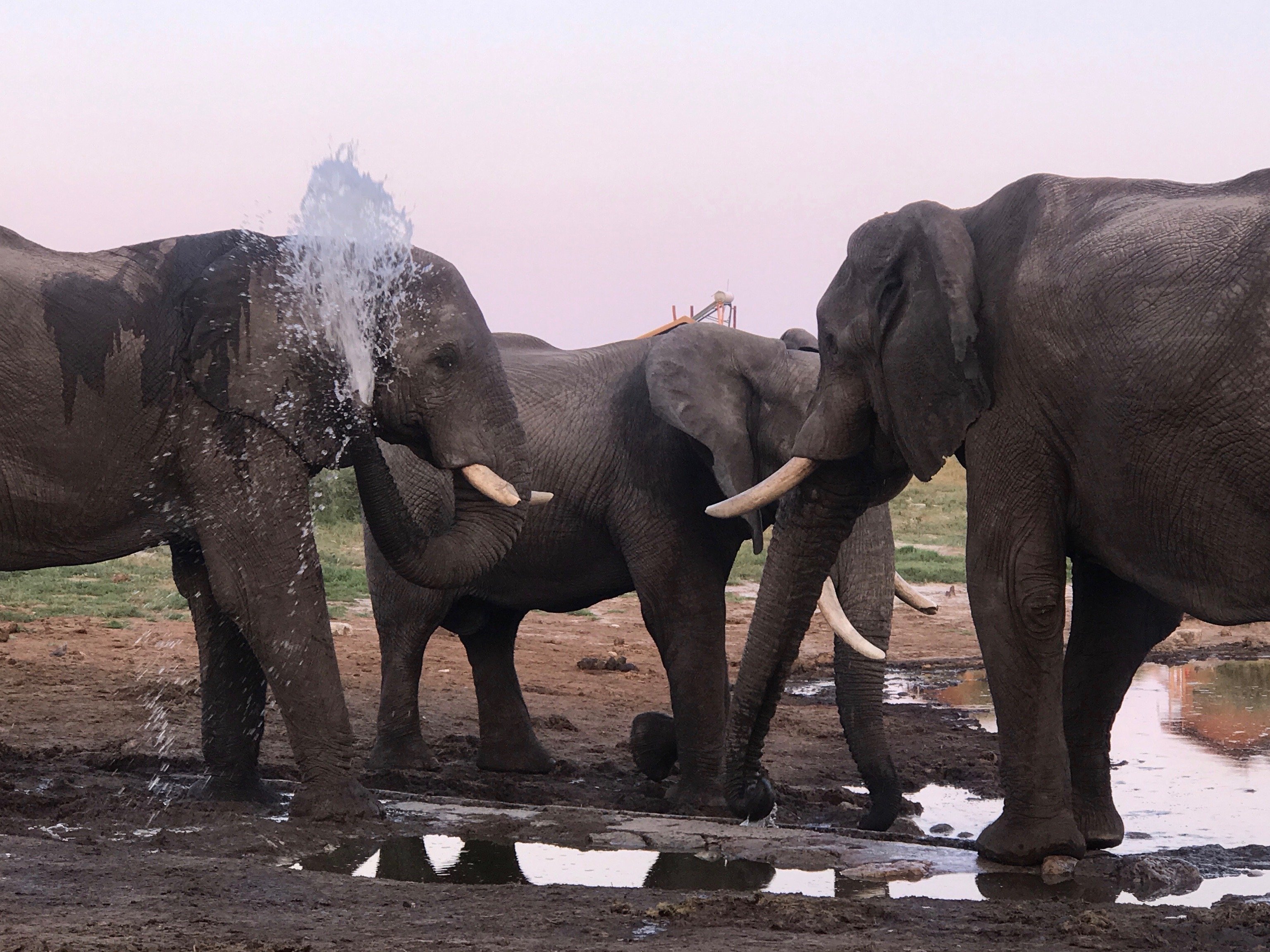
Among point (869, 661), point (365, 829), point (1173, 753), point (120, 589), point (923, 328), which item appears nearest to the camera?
point (923, 328)

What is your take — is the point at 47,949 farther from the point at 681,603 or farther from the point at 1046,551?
the point at 681,603

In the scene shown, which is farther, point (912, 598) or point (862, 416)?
point (912, 598)

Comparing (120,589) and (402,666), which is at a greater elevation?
(402,666)

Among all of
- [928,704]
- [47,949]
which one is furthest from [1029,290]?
[928,704]

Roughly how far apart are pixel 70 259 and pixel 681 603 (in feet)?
9.95

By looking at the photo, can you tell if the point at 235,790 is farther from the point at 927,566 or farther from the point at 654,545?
the point at 927,566

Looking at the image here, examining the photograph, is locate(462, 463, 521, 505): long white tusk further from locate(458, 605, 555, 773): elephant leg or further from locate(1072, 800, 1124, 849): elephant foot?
locate(1072, 800, 1124, 849): elephant foot

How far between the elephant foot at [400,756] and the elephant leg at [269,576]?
6.96 ft

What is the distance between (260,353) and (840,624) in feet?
8.67

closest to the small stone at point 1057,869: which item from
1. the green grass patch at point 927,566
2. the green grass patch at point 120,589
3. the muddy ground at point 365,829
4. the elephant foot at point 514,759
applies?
the muddy ground at point 365,829

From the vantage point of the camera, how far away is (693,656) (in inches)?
289

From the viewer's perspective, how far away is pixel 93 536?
5.93 meters

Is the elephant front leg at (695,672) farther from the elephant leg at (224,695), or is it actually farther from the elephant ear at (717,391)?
the elephant leg at (224,695)

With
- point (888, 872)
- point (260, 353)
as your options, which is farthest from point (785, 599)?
point (260, 353)
